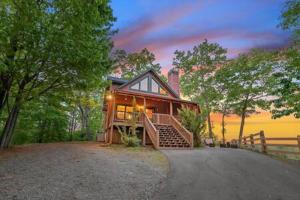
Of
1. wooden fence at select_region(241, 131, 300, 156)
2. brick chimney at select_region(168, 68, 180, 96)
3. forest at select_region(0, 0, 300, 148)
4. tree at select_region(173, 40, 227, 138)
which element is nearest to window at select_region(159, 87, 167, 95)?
brick chimney at select_region(168, 68, 180, 96)

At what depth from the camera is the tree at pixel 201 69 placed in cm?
2734

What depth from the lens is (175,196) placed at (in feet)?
16.1

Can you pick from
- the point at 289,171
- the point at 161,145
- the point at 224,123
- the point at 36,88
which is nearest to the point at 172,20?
the point at 161,145

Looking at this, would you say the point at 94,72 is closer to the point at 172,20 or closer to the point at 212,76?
the point at 172,20

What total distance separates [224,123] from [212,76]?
25.2 ft

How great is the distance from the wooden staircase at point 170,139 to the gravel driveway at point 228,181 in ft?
13.9

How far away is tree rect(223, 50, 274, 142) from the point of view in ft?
71.2

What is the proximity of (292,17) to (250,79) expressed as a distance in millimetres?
12493

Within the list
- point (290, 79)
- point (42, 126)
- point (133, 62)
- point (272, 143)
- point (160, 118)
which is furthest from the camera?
point (133, 62)

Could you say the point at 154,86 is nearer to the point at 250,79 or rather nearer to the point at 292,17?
the point at 250,79

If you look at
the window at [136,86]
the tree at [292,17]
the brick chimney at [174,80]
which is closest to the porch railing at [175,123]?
the window at [136,86]

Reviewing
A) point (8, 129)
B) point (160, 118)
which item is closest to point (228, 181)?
point (160, 118)

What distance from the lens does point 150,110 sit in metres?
21.1

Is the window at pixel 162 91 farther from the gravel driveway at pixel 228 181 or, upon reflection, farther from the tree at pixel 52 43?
the gravel driveway at pixel 228 181
